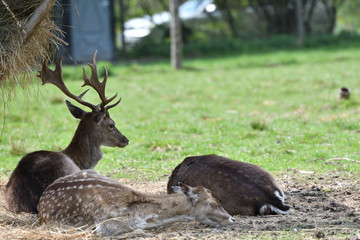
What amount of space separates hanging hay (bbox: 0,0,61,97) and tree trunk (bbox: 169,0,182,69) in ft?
43.8

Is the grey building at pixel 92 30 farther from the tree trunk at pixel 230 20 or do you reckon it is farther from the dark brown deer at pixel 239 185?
the dark brown deer at pixel 239 185

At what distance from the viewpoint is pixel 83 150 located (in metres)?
6.91

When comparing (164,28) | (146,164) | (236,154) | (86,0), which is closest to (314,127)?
(236,154)

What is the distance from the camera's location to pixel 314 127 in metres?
10.2

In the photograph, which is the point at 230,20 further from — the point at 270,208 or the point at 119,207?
the point at 119,207

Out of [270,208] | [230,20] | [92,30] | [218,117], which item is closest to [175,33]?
[92,30]

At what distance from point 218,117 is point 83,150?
17.9 feet

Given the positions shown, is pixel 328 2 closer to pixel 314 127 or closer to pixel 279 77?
pixel 279 77

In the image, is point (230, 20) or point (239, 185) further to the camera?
point (230, 20)

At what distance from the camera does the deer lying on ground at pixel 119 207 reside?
5086 millimetres

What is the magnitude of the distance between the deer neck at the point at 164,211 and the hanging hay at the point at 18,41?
2264mm

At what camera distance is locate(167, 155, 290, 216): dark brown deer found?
17.9 feet

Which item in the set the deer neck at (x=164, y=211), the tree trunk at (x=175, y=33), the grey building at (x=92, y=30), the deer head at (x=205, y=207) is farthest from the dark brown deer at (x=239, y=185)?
the grey building at (x=92, y=30)

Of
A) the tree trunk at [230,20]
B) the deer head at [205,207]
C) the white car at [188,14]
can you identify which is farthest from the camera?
the white car at [188,14]
